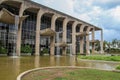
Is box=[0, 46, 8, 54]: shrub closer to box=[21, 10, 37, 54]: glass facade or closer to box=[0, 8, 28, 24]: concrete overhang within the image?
box=[0, 8, 28, 24]: concrete overhang

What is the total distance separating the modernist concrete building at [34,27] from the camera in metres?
37.5

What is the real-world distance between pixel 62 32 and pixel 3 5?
67.2ft

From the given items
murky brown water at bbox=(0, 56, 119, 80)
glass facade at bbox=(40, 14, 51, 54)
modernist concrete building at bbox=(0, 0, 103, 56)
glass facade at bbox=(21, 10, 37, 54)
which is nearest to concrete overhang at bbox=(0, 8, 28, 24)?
modernist concrete building at bbox=(0, 0, 103, 56)

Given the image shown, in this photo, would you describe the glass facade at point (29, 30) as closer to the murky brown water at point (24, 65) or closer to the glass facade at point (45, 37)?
the glass facade at point (45, 37)

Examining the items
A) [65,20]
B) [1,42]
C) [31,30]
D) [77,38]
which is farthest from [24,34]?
[77,38]

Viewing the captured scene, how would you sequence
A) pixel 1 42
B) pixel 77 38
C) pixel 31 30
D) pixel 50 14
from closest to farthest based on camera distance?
pixel 1 42, pixel 31 30, pixel 50 14, pixel 77 38

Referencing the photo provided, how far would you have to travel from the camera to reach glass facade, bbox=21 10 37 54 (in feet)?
141

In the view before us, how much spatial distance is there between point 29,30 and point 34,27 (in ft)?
6.88

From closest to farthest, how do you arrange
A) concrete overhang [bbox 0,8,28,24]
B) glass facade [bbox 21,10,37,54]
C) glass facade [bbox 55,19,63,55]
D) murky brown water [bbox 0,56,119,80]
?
1. murky brown water [bbox 0,56,119,80]
2. concrete overhang [bbox 0,8,28,24]
3. glass facade [bbox 21,10,37,54]
4. glass facade [bbox 55,19,63,55]

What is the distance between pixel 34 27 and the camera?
46.0 meters

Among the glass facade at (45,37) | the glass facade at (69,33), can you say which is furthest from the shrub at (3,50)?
the glass facade at (69,33)

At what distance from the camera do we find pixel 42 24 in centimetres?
4909

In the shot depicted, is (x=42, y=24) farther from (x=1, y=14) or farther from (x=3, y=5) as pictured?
(x=1, y=14)

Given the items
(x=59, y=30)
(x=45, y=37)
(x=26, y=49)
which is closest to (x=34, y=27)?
(x=45, y=37)
